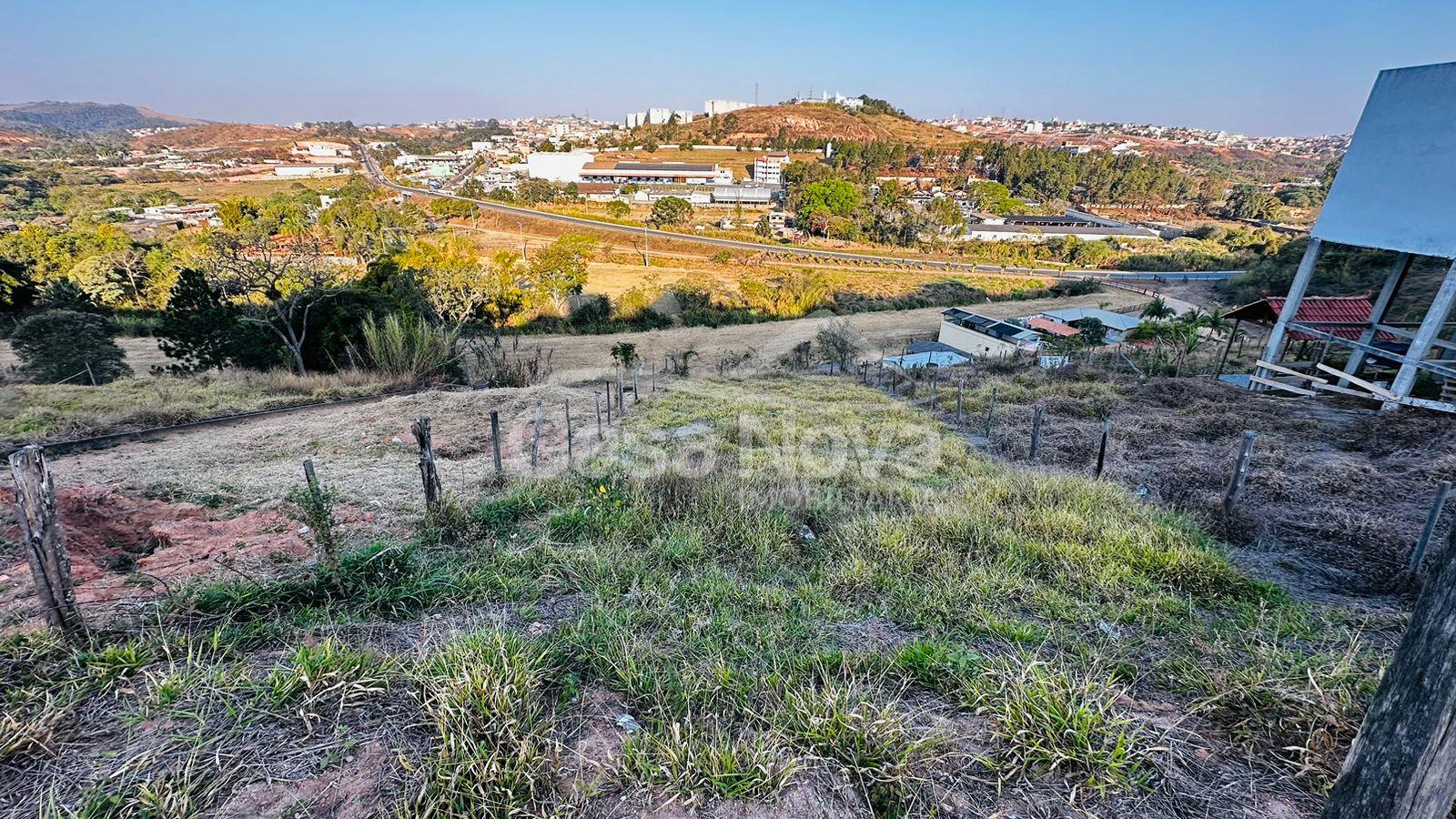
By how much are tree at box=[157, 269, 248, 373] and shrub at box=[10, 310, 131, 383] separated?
1.41m

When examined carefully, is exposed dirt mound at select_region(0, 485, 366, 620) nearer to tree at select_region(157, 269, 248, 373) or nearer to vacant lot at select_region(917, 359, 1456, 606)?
vacant lot at select_region(917, 359, 1456, 606)

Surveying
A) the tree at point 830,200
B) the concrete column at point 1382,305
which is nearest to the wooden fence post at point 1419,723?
the concrete column at point 1382,305

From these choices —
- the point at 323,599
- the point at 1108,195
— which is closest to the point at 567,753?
the point at 323,599

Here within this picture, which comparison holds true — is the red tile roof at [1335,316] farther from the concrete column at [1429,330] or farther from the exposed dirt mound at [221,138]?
the exposed dirt mound at [221,138]

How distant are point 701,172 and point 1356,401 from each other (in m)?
90.7

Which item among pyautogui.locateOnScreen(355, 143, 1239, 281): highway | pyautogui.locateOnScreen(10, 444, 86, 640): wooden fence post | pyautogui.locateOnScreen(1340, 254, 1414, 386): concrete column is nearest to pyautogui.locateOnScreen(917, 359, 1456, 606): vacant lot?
pyautogui.locateOnScreen(1340, 254, 1414, 386): concrete column

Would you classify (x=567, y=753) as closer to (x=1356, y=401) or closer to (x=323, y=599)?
(x=323, y=599)

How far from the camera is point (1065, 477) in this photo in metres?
7.06

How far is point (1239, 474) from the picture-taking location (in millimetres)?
6043

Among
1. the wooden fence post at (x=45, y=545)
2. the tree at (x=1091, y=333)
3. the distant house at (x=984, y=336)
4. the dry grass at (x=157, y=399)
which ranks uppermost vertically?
the wooden fence post at (x=45, y=545)

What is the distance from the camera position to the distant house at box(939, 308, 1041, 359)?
25297mm

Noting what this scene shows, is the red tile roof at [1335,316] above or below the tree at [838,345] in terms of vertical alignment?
above

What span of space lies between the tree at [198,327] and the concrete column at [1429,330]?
90.0 feet

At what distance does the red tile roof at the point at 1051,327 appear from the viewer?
88.7ft
